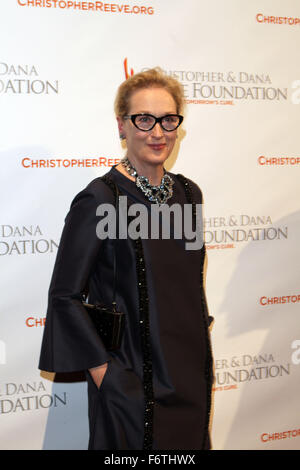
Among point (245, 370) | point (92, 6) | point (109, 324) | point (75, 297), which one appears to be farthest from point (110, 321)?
point (92, 6)

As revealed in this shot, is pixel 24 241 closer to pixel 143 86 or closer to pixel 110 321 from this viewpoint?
pixel 110 321

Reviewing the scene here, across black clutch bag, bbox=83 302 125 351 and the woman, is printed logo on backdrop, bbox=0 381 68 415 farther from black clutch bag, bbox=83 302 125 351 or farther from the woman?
black clutch bag, bbox=83 302 125 351

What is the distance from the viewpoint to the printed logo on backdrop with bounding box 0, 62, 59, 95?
2.05m

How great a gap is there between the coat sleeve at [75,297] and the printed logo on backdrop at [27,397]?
1.96 ft

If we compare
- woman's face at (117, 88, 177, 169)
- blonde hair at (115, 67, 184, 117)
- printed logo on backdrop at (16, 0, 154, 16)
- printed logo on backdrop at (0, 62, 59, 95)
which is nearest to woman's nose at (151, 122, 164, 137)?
woman's face at (117, 88, 177, 169)

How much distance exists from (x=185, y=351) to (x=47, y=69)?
130 cm

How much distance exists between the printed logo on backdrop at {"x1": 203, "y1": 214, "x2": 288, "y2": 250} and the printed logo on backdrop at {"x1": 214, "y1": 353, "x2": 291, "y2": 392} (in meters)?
0.60

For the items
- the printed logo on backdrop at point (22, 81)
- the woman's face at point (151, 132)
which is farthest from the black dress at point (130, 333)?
the printed logo on backdrop at point (22, 81)

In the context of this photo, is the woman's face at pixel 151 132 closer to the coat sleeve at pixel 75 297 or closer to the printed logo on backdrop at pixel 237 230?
the coat sleeve at pixel 75 297

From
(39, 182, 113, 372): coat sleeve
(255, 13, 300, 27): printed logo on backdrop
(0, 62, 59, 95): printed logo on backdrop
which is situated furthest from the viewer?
(255, 13, 300, 27): printed logo on backdrop

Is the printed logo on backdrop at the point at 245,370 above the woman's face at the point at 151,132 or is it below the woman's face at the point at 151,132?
below

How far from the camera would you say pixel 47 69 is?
2.10 m

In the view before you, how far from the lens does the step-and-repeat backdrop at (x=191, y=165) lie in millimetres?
→ 2107

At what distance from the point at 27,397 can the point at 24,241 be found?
695 mm
